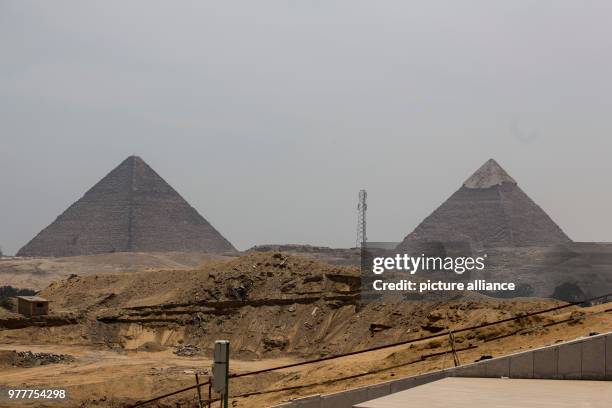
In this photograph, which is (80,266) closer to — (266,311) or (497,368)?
(266,311)

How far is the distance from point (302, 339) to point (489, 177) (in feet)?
377

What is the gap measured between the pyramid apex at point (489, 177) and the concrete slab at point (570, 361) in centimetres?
13718

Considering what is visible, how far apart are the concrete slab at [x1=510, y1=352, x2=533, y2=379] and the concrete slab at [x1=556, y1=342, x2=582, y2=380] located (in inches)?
22.1

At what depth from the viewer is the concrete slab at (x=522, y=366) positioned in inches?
717

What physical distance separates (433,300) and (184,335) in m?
14.8

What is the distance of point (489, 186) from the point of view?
153m

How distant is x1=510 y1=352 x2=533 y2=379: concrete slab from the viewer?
59.7ft

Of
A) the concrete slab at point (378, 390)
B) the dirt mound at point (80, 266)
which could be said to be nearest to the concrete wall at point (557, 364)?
the concrete slab at point (378, 390)

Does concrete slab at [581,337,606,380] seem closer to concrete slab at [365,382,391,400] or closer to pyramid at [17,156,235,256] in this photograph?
concrete slab at [365,382,391,400]

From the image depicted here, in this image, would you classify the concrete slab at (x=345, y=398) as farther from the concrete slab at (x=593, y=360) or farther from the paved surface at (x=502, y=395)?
the concrete slab at (x=593, y=360)

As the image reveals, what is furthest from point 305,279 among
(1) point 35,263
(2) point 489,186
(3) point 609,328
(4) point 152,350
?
(2) point 489,186

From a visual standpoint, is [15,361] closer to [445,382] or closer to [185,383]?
[185,383]

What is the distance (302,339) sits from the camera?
4559 centimetres

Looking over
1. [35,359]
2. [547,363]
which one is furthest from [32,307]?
[547,363]
